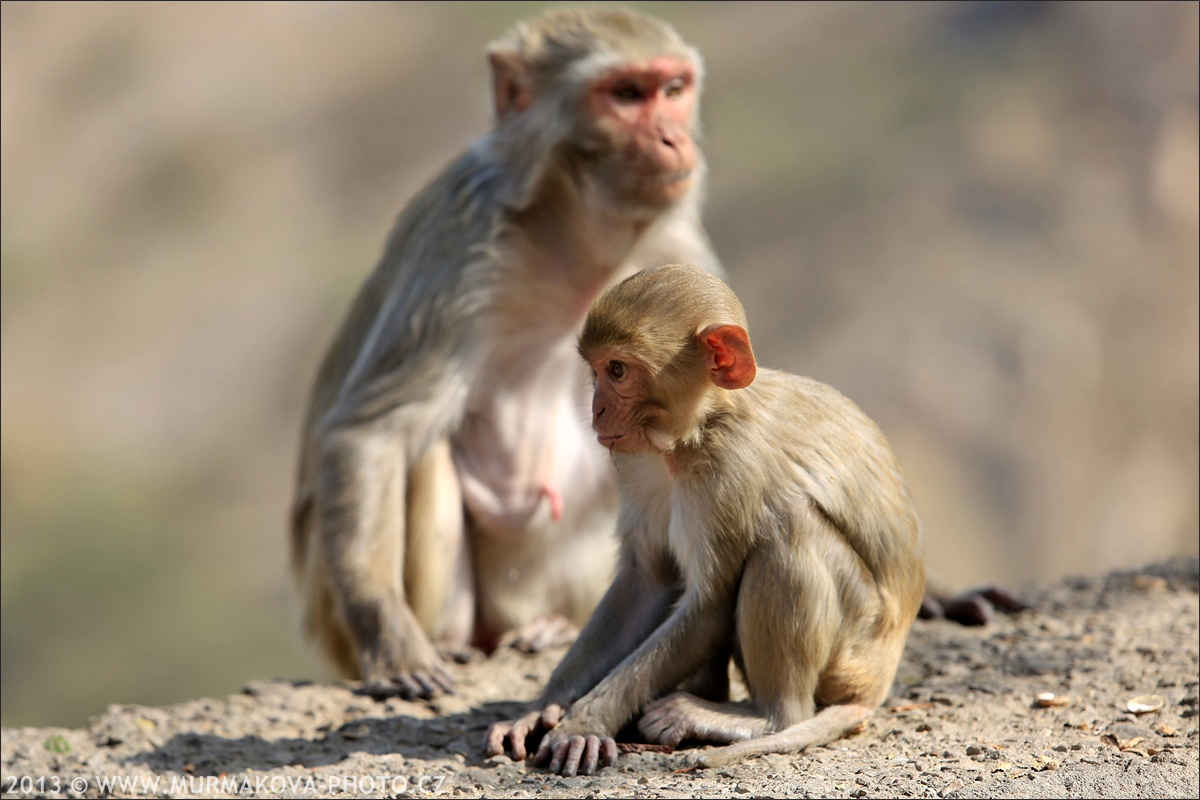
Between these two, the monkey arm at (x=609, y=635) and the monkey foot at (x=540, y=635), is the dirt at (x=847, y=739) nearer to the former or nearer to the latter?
the monkey foot at (x=540, y=635)

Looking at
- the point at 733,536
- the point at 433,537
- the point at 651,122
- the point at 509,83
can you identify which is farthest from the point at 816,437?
the point at 509,83

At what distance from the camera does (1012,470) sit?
1527cm

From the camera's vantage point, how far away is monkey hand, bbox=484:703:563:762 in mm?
4629

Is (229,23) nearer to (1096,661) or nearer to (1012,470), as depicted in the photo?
(1012,470)

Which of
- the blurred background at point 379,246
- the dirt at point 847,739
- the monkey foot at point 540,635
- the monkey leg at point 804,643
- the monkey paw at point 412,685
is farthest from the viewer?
the blurred background at point 379,246

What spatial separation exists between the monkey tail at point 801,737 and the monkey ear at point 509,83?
3575mm

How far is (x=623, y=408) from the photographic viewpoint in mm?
4379

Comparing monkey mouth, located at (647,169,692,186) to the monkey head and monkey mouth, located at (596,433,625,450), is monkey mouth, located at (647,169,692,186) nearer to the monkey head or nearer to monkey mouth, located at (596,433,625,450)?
the monkey head

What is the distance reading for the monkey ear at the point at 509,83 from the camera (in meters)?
6.99

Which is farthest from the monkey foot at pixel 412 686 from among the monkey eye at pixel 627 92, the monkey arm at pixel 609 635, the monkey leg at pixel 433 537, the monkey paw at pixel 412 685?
the monkey eye at pixel 627 92

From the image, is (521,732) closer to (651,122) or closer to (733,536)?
(733,536)

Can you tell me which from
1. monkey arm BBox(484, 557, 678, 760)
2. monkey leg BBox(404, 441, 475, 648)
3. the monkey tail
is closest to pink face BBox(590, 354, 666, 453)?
monkey arm BBox(484, 557, 678, 760)

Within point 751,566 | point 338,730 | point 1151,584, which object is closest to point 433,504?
point 338,730

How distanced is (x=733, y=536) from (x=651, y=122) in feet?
8.64
